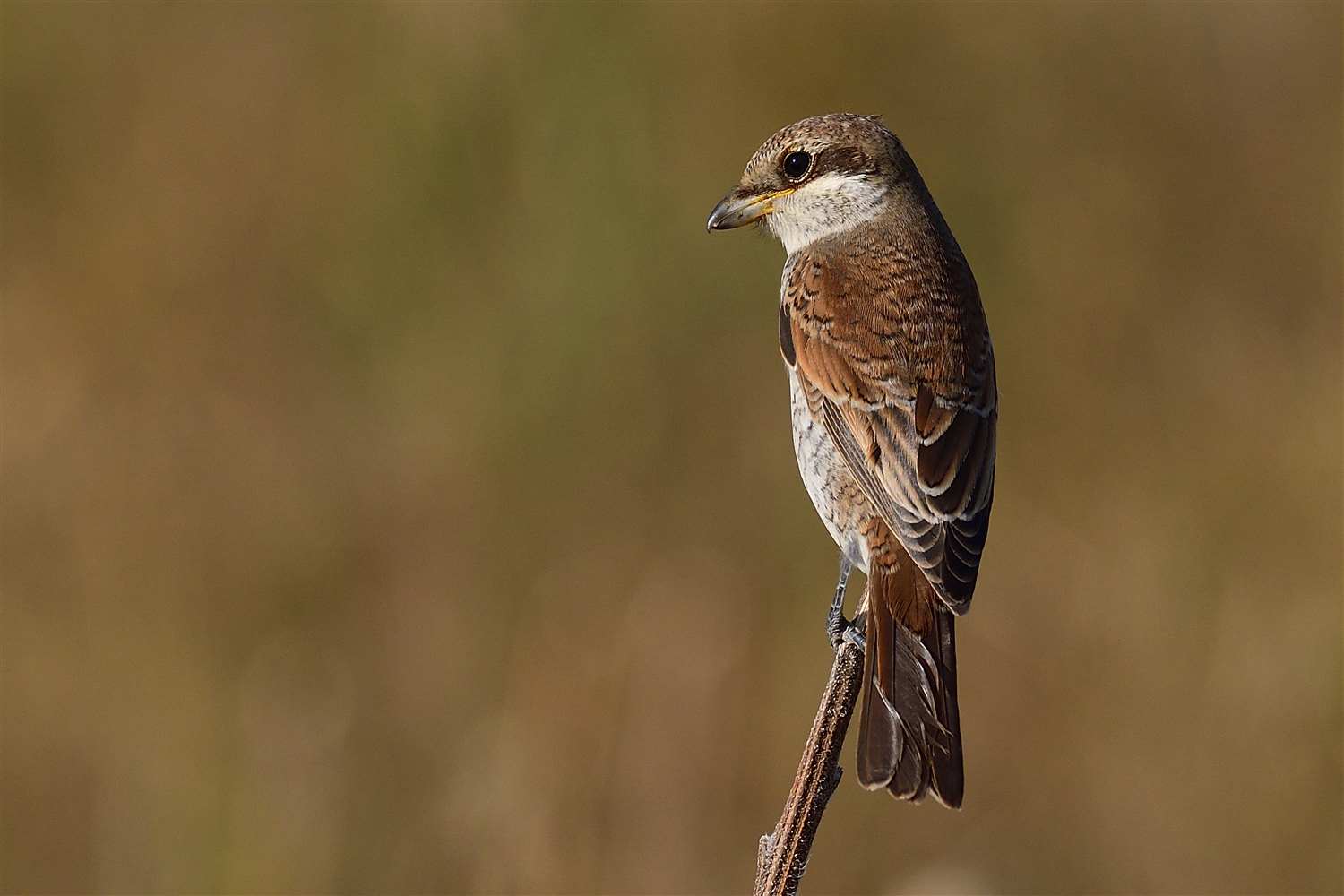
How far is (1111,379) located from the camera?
→ 604cm

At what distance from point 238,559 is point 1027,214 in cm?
314

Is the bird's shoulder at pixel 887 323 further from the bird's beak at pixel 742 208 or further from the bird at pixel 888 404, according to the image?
the bird's beak at pixel 742 208

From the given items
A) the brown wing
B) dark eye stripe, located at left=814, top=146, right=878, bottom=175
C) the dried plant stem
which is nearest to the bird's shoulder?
the brown wing

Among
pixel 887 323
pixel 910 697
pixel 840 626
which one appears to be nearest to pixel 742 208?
pixel 887 323

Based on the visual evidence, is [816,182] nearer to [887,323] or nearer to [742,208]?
[742,208]

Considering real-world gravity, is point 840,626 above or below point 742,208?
below

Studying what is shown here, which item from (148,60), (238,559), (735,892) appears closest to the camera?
(735,892)

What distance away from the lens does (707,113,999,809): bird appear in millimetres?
2863

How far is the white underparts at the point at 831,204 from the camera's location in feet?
12.6

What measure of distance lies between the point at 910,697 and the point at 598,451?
117 inches

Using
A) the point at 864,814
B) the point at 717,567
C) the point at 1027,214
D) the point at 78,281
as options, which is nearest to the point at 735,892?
the point at 864,814

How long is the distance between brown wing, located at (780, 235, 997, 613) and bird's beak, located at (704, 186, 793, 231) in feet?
0.80

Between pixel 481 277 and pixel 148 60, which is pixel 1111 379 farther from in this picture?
pixel 148 60

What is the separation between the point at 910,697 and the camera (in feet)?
9.35
